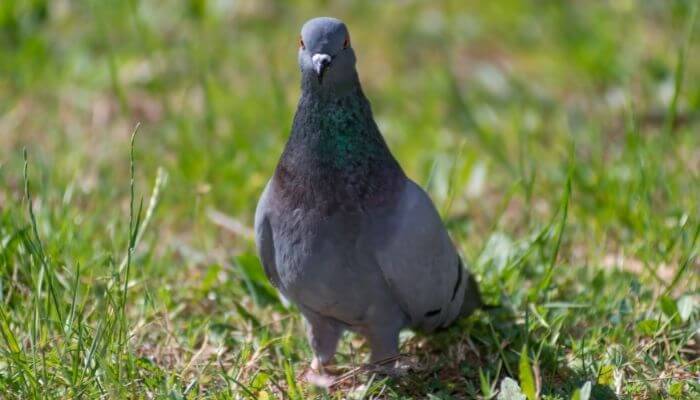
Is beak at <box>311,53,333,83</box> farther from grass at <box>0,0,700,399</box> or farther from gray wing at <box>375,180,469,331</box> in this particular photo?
grass at <box>0,0,700,399</box>

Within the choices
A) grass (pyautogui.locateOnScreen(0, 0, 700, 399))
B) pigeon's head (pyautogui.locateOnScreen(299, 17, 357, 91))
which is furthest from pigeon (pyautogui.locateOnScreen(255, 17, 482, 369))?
grass (pyautogui.locateOnScreen(0, 0, 700, 399))

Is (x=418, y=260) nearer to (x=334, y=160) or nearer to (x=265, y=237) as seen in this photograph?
(x=334, y=160)

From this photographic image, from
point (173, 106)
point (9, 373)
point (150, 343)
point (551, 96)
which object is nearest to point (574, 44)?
point (551, 96)

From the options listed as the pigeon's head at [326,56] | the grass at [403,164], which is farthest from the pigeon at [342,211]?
the grass at [403,164]

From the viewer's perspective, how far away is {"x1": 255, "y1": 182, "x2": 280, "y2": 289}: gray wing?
3.36 m

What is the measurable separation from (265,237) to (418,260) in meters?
0.55

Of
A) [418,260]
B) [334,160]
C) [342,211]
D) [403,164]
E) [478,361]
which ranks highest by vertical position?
[334,160]

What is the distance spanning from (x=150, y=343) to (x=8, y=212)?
87 cm

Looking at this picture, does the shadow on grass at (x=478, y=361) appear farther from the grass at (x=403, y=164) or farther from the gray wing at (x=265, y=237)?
the gray wing at (x=265, y=237)

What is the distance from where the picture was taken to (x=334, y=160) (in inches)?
127

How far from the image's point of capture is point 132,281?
400cm

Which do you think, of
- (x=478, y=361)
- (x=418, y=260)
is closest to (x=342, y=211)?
(x=418, y=260)

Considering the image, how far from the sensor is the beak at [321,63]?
307cm

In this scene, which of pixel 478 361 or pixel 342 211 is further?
pixel 478 361
